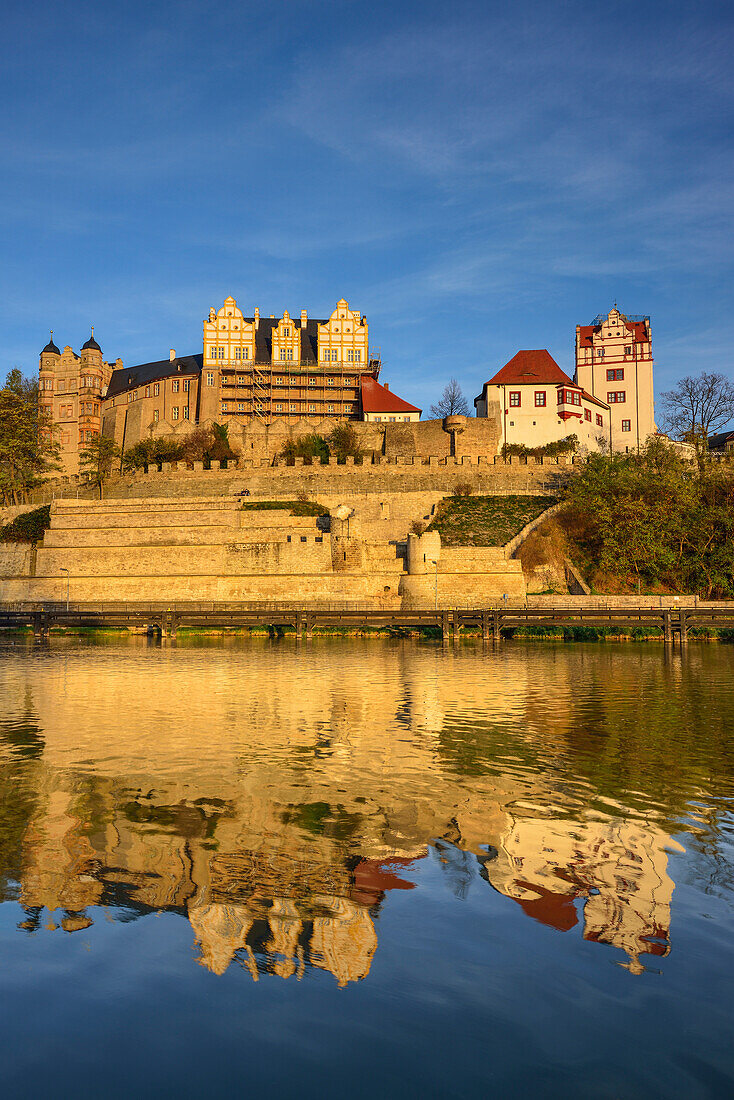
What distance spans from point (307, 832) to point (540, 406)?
2157 inches

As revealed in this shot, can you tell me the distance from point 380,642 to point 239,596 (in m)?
11.4

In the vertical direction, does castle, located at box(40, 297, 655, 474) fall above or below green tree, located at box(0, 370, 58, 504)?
above

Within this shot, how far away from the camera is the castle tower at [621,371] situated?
63.7 metres

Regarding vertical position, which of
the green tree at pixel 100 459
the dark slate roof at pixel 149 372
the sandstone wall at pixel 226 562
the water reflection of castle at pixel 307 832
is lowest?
the water reflection of castle at pixel 307 832

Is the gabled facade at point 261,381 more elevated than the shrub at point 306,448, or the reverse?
the gabled facade at point 261,381

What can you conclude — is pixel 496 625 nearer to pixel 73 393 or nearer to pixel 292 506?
pixel 292 506

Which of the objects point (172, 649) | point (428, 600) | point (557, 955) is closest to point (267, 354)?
point (428, 600)

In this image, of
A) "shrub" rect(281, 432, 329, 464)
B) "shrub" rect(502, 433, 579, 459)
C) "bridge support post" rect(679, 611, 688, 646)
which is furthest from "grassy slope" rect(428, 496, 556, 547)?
"bridge support post" rect(679, 611, 688, 646)

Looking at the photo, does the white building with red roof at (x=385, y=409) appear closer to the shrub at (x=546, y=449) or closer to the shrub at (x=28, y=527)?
the shrub at (x=546, y=449)

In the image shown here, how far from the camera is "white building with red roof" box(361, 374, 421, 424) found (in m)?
63.5

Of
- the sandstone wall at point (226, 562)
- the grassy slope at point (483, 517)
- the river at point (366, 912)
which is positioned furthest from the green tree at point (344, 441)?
the river at point (366, 912)

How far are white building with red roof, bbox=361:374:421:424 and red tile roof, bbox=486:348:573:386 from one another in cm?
641

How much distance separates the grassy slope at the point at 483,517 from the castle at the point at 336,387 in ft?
26.0

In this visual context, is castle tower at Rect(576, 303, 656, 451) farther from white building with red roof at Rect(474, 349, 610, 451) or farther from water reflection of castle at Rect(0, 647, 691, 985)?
water reflection of castle at Rect(0, 647, 691, 985)
